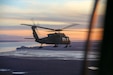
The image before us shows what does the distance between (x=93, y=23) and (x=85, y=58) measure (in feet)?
0.60

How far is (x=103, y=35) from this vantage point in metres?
1.12

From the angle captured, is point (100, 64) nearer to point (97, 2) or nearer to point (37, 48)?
point (97, 2)

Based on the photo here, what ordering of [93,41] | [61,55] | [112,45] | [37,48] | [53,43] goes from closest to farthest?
[112,45] → [93,41] → [37,48] → [53,43] → [61,55]

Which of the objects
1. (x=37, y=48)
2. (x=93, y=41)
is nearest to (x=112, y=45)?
(x=93, y=41)

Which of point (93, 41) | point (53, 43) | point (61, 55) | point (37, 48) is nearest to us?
point (93, 41)

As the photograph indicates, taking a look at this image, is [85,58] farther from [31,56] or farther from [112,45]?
[31,56]

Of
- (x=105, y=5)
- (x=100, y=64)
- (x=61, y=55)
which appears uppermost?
(x=105, y=5)

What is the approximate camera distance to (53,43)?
7.44 feet

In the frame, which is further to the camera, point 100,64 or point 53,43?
point 53,43

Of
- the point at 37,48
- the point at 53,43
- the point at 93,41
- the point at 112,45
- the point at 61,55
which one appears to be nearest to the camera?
the point at 112,45

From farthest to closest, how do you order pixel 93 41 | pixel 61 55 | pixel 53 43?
pixel 61 55, pixel 53 43, pixel 93 41

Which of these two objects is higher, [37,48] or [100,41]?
[100,41]

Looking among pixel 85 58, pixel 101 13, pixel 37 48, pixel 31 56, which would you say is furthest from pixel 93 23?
pixel 31 56

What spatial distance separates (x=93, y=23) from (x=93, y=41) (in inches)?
3.9
